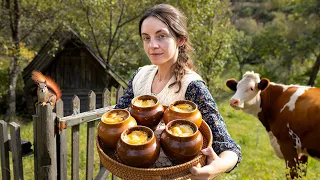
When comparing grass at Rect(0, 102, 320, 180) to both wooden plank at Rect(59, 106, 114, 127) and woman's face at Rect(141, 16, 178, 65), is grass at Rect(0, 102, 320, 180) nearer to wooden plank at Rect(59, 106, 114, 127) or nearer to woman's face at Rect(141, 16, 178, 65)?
wooden plank at Rect(59, 106, 114, 127)

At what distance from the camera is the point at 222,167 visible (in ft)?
4.61

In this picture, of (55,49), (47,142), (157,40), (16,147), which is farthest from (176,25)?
(55,49)

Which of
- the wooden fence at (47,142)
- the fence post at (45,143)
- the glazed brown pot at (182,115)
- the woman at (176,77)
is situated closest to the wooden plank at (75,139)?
the wooden fence at (47,142)

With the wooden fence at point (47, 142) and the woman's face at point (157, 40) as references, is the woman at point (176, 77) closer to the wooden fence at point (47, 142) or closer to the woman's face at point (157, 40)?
the woman's face at point (157, 40)

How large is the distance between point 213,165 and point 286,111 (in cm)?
343

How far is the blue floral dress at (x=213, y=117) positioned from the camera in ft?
5.10

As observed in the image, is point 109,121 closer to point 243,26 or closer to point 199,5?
point 199,5

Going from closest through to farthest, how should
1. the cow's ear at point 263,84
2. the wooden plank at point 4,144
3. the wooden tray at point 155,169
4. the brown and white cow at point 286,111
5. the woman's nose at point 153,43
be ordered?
the wooden tray at point 155,169
the woman's nose at point 153,43
the wooden plank at point 4,144
the brown and white cow at point 286,111
the cow's ear at point 263,84

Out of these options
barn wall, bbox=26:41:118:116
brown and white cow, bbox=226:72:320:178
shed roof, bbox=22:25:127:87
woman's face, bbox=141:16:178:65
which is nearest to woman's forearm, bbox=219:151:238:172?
woman's face, bbox=141:16:178:65

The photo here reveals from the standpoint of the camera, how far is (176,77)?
1782mm

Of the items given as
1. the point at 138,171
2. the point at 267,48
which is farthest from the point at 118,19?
the point at 267,48

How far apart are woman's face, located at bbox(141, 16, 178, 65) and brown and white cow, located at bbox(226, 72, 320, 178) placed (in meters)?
3.15

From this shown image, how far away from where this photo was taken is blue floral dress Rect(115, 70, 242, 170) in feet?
5.10

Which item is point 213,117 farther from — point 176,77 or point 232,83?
point 232,83
